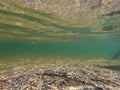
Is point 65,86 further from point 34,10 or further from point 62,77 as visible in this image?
point 34,10

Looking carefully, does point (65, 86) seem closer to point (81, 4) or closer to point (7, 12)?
point (81, 4)

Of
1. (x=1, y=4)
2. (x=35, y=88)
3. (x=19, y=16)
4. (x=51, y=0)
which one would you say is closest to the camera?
(x=35, y=88)

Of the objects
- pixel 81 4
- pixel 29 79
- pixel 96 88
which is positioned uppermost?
pixel 81 4

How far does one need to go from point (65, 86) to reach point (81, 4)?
1079cm

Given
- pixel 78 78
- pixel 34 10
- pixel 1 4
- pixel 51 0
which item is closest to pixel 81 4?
pixel 51 0

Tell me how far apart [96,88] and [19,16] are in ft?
56.7

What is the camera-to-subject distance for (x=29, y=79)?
25.6 feet

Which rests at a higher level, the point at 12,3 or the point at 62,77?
the point at 12,3

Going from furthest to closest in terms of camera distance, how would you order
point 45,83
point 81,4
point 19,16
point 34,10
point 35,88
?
point 19,16 < point 34,10 < point 81,4 < point 45,83 < point 35,88

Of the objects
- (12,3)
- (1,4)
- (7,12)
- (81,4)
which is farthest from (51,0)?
(7,12)

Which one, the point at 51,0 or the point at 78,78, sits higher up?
the point at 51,0

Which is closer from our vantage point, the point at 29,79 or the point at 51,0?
the point at 29,79

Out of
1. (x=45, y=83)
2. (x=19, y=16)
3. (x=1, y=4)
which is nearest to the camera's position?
(x=45, y=83)

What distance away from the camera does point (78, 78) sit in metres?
8.13
